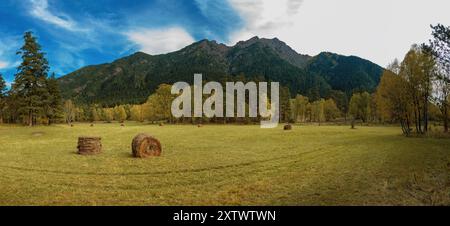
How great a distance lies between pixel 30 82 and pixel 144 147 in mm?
51839

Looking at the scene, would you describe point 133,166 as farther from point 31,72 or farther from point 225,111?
point 225,111

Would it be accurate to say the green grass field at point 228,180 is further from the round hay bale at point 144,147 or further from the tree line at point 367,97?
the tree line at point 367,97

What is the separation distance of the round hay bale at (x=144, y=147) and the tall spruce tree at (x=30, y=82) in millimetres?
46682

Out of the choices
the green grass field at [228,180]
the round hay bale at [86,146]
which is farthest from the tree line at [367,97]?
the round hay bale at [86,146]

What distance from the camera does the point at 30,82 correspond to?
5644cm

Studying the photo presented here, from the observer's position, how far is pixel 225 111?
8394cm

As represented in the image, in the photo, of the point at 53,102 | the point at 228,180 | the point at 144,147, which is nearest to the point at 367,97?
the point at 53,102

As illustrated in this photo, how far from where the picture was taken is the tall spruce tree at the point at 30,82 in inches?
2141

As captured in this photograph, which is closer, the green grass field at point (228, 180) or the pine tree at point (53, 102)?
the green grass field at point (228, 180)

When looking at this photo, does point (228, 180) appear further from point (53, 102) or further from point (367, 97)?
point (367, 97)

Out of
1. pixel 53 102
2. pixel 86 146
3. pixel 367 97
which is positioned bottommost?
pixel 86 146

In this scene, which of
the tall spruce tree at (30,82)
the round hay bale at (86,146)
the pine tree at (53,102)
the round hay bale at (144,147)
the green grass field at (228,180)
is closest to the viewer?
the green grass field at (228,180)
